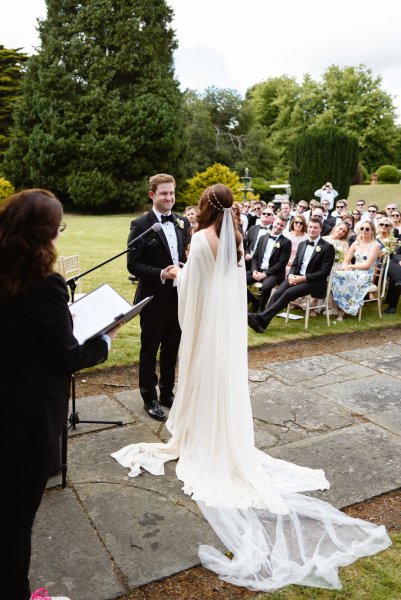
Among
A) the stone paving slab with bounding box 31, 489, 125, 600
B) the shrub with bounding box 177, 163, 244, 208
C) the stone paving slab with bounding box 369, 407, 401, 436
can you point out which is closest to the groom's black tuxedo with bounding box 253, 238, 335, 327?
the stone paving slab with bounding box 369, 407, 401, 436

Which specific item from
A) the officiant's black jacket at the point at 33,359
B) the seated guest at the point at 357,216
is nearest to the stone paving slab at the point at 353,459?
the officiant's black jacket at the point at 33,359

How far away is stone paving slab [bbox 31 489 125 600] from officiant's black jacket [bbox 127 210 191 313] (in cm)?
194

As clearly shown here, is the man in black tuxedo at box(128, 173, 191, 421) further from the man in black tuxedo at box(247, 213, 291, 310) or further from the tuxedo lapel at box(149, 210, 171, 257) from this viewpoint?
the man in black tuxedo at box(247, 213, 291, 310)

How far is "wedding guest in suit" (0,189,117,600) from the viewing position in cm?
188

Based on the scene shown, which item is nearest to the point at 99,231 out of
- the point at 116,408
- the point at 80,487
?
the point at 116,408

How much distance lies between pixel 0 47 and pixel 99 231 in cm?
2644

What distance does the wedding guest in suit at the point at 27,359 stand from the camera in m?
1.88

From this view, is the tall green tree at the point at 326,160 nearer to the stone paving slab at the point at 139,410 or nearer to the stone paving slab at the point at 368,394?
the stone paving slab at the point at 368,394

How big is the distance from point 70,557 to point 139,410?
2.00 meters

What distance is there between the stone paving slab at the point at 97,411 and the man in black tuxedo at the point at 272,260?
4.41 m

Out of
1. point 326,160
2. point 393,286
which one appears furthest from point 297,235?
point 326,160

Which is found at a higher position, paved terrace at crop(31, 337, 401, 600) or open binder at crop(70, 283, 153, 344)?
open binder at crop(70, 283, 153, 344)

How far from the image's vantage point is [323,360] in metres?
6.54

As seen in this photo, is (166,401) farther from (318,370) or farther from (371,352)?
(371,352)
